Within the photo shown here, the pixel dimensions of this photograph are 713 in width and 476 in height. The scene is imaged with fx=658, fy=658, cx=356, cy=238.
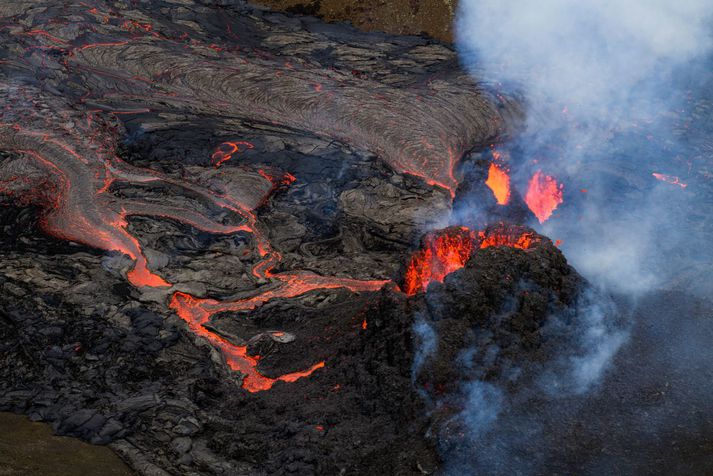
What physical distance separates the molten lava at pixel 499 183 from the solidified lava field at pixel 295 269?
3.6 inches

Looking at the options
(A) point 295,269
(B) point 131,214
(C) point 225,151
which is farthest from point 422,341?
(C) point 225,151

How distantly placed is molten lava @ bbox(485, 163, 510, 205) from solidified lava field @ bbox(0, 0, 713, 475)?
0.09 meters

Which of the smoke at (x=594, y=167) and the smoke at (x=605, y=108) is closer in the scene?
the smoke at (x=594, y=167)


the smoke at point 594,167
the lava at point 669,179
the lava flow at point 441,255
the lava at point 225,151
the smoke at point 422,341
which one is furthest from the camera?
the lava at point 225,151

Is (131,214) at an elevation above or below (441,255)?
below

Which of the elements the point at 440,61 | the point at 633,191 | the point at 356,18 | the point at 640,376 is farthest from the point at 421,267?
the point at 356,18

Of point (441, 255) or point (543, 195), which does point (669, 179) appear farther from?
point (441, 255)

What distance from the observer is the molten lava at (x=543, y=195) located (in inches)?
607

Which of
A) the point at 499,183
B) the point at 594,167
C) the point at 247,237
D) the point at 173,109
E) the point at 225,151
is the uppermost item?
the point at 594,167

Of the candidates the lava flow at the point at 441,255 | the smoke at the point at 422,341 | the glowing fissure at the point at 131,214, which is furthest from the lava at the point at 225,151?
the smoke at the point at 422,341

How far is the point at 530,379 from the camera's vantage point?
32.4 feet

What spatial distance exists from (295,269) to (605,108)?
11212 mm

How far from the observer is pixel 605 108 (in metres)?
19.8

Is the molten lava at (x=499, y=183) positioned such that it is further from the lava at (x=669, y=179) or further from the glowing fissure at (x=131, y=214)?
the glowing fissure at (x=131, y=214)
